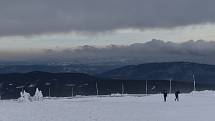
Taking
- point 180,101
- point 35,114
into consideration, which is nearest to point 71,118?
point 35,114

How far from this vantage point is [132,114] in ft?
188

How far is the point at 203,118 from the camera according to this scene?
51.2 meters

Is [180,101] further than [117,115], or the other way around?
→ [180,101]

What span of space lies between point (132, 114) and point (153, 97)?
28.0 metres

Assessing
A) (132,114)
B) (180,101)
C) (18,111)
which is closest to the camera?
(132,114)

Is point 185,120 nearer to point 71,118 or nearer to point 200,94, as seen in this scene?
point 71,118

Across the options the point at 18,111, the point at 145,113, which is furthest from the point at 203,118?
the point at 18,111

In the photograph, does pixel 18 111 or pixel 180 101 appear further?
pixel 180 101

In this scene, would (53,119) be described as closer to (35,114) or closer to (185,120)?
(35,114)

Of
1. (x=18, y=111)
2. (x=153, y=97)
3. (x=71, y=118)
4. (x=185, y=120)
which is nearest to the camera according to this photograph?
(x=185, y=120)

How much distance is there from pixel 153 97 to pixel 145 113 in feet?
88.5

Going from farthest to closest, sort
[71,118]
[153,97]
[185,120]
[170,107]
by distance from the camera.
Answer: [153,97]
[170,107]
[71,118]
[185,120]

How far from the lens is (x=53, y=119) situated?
51.7m

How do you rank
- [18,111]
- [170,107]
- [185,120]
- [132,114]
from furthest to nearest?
[170,107]
[18,111]
[132,114]
[185,120]
